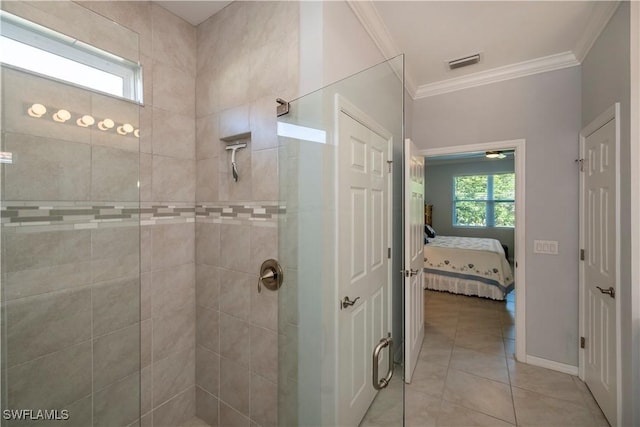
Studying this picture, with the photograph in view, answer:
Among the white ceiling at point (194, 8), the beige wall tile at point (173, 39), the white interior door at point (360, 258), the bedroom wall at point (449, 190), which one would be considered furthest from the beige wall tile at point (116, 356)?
the bedroom wall at point (449, 190)

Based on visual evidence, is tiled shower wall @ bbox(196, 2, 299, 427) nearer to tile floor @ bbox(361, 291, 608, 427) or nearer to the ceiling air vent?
tile floor @ bbox(361, 291, 608, 427)

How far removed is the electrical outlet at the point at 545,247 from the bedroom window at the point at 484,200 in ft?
15.7

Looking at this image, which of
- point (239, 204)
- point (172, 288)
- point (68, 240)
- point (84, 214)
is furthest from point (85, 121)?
point (172, 288)

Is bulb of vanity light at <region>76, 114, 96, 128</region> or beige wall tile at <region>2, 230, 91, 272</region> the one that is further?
bulb of vanity light at <region>76, 114, 96, 128</region>

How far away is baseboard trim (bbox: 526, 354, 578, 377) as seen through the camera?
2.29 metres

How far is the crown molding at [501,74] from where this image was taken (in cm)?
235

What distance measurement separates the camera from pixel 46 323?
1208 millimetres

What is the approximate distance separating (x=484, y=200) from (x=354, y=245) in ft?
23.0

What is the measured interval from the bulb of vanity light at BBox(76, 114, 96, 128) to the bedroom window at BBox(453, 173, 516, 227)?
298 inches

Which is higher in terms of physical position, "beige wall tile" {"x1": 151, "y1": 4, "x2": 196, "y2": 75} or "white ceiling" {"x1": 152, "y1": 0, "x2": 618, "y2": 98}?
"white ceiling" {"x1": 152, "y1": 0, "x2": 618, "y2": 98}

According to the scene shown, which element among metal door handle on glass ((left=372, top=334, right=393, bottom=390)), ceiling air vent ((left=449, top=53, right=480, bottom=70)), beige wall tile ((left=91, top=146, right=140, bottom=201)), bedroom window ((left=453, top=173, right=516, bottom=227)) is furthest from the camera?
bedroom window ((left=453, top=173, right=516, bottom=227))

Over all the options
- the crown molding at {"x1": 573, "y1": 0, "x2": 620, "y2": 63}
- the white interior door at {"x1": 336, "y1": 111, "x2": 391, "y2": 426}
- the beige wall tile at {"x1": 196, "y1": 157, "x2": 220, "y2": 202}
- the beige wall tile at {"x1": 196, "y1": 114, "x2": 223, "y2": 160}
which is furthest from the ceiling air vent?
the beige wall tile at {"x1": 196, "y1": 157, "x2": 220, "y2": 202}

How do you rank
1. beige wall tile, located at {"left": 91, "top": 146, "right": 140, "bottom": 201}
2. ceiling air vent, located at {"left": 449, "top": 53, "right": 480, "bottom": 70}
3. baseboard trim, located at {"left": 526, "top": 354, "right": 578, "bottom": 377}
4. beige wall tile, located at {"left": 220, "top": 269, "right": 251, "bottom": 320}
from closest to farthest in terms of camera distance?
beige wall tile, located at {"left": 91, "top": 146, "right": 140, "bottom": 201}, beige wall tile, located at {"left": 220, "top": 269, "right": 251, "bottom": 320}, baseboard trim, located at {"left": 526, "top": 354, "right": 578, "bottom": 377}, ceiling air vent, located at {"left": 449, "top": 53, "right": 480, "bottom": 70}

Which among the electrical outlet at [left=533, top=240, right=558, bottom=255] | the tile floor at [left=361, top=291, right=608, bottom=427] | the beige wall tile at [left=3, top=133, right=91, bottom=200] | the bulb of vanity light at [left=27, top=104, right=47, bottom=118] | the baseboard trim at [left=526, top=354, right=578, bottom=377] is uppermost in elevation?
the bulb of vanity light at [left=27, top=104, right=47, bottom=118]
